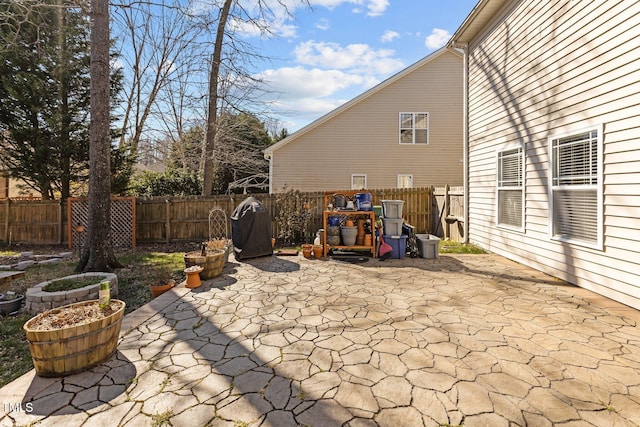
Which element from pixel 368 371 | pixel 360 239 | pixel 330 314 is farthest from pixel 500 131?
pixel 368 371

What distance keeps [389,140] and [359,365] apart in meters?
11.6

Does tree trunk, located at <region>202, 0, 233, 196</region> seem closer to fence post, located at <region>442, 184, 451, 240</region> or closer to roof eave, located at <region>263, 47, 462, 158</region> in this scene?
roof eave, located at <region>263, 47, 462, 158</region>

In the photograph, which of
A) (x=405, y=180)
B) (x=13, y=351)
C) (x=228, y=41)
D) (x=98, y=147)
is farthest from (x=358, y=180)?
(x=13, y=351)

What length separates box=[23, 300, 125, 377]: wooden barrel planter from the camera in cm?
229

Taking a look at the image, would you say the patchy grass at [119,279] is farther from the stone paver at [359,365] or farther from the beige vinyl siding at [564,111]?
the beige vinyl siding at [564,111]

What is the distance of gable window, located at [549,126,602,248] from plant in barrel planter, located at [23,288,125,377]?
5653mm

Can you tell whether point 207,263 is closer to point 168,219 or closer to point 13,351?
point 13,351

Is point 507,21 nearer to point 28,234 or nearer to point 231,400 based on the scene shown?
point 231,400

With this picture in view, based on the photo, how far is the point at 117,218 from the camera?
8.97 meters

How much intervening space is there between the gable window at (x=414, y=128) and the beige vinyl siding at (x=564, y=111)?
18.4 ft

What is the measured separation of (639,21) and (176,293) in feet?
21.7

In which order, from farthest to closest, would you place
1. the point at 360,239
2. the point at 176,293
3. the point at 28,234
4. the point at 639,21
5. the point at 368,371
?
1. the point at 28,234
2. the point at 360,239
3. the point at 176,293
4. the point at 639,21
5. the point at 368,371

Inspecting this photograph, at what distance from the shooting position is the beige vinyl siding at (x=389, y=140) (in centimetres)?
1283

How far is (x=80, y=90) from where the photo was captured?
1012cm
